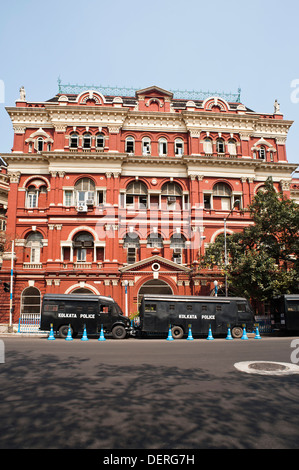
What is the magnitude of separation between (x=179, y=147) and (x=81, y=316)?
68.4ft

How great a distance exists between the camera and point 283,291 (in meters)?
26.8

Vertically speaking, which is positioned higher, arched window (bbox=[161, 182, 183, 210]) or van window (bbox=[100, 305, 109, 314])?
arched window (bbox=[161, 182, 183, 210])

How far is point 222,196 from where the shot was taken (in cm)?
3553

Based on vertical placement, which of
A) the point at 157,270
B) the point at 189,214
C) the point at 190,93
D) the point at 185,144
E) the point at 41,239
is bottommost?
the point at 157,270

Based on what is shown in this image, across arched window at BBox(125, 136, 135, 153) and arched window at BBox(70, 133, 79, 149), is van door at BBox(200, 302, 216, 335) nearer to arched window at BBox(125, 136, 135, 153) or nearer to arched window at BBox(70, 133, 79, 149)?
Result: arched window at BBox(125, 136, 135, 153)

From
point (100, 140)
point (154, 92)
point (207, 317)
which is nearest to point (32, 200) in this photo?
point (100, 140)

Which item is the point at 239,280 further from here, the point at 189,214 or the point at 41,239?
the point at 41,239

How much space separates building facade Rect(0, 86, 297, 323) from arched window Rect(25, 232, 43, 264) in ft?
0.31

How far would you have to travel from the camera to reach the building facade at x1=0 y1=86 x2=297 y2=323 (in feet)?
106

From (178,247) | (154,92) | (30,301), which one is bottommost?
(30,301)

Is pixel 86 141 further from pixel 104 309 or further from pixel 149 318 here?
pixel 149 318

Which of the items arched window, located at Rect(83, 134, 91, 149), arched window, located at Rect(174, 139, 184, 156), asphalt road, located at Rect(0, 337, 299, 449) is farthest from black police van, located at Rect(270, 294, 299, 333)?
arched window, located at Rect(83, 134, 91, 149)

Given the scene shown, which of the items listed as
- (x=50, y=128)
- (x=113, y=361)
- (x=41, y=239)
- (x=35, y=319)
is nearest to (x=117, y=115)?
(x=50, y=128)

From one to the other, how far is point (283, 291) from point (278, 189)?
44.7 ft
